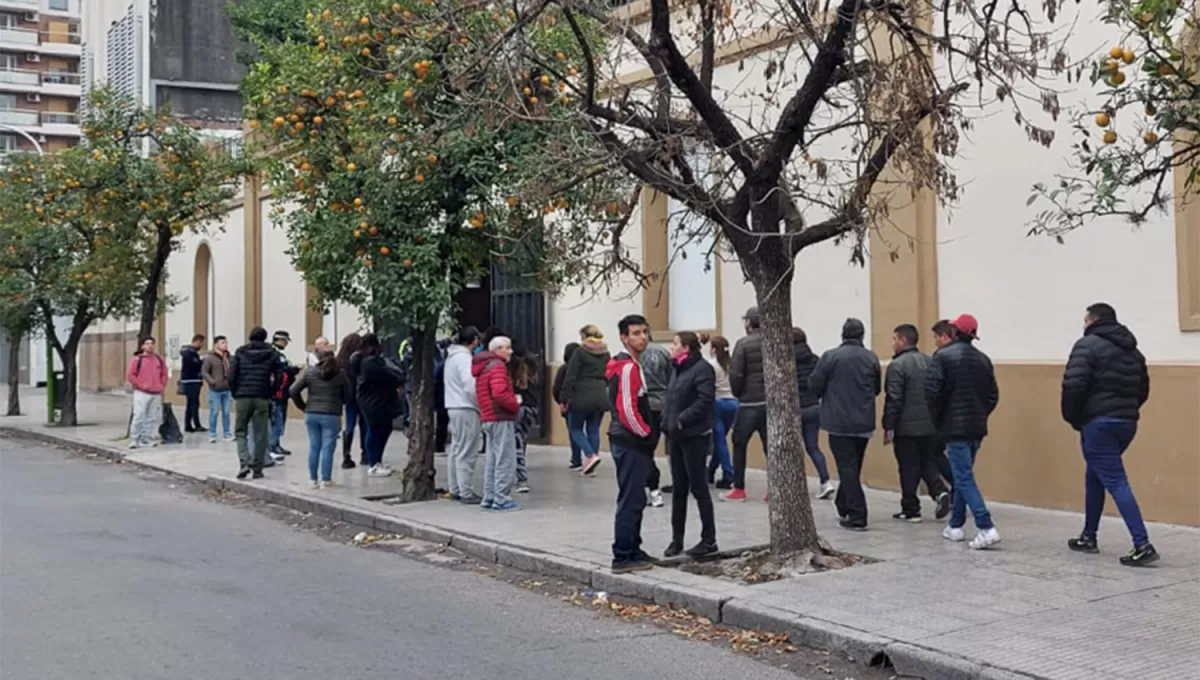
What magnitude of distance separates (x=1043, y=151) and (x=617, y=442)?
17.0 ft

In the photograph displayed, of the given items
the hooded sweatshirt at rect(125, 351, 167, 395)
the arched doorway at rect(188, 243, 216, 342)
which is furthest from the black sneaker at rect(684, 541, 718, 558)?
the arched doorway at rect(188, 243, 216, 342)

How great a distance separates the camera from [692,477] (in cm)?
883

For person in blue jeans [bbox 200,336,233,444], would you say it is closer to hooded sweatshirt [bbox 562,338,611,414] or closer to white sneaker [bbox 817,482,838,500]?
hooded sweatshirt [bbox 562,338,611,414]

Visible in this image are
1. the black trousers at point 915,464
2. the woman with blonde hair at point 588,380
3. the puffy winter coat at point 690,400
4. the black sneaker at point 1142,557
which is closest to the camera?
the black sneaker at point 1142,557

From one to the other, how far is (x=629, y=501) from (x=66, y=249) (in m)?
17.7

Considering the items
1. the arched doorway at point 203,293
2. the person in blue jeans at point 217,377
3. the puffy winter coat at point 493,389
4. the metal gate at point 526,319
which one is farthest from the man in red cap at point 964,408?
the arched doorway at point 203,293

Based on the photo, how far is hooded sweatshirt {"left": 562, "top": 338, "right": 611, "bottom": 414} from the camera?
45.1 feet

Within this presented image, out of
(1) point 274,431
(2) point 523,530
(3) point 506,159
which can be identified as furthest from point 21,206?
(2) point 523,530

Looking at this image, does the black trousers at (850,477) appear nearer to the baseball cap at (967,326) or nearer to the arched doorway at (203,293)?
the baseball cap at (967,326)

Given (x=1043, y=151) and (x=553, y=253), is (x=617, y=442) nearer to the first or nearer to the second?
(x=553, y=253)

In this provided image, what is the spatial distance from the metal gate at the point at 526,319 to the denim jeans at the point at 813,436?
5899 mm

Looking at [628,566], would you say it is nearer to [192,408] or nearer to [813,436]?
[813,436]

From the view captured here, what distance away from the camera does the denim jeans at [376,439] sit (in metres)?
14.3

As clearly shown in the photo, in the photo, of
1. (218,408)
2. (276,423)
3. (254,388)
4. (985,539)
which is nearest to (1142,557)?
(985,539)
